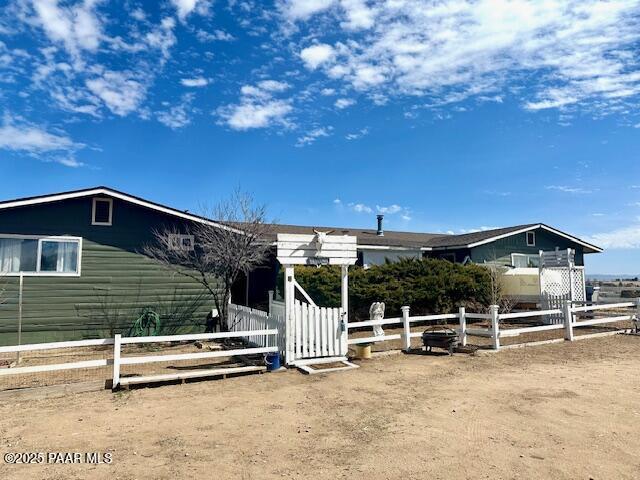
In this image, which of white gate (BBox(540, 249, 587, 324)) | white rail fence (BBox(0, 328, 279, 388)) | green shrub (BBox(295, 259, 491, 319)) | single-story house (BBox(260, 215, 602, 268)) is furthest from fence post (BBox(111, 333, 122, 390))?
white gate (BBox(540, 249, 587, 324))

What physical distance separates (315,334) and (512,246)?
16.4 meters

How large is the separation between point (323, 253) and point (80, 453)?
5971mm

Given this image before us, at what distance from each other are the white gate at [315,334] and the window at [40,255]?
283 inches

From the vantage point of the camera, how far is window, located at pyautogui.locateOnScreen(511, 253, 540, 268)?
22562mm

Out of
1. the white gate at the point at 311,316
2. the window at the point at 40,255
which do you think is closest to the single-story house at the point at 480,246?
the window at the point at 40,255

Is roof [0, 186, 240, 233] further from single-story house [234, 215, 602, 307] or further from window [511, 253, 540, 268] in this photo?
window [511, 253, 540, 268]

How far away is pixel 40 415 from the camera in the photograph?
20.2 ft

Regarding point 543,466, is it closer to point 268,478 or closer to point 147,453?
point 268,478

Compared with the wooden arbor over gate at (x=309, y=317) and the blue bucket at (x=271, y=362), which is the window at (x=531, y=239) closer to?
the wooden arbor over gate at (x=309, y=317)

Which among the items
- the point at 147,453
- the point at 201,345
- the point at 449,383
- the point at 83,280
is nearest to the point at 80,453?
the point at 147,453

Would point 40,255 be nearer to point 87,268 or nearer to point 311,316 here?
point 87,268

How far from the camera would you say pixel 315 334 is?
953 centimetres

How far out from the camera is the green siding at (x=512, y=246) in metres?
21.7

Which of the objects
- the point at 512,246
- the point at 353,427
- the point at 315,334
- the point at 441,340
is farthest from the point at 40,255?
the point at 512,246
